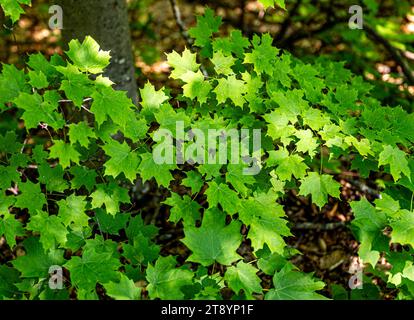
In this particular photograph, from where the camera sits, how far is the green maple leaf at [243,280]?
1878 millimetres

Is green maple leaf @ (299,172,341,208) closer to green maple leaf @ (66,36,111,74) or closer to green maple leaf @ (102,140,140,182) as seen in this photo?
green maple leaf @ (102,140,140,182)

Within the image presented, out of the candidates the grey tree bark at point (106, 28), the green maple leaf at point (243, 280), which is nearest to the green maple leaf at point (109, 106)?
the green maple leaf at point (243, 280)

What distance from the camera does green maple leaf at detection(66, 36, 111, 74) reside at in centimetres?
203

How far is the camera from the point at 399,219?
2.01 meters

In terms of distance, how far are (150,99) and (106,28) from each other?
0.94m

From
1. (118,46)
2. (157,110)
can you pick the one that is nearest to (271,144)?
(157,110)

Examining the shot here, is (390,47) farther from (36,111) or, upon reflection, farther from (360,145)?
(36,111)

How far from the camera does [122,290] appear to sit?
177 cm

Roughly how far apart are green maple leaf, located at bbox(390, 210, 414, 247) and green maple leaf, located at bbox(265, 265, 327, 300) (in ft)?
1.18

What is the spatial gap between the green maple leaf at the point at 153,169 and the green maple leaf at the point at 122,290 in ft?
1.39

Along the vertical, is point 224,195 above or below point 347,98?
below

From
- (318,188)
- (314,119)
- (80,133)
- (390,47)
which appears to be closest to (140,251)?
(80,133)

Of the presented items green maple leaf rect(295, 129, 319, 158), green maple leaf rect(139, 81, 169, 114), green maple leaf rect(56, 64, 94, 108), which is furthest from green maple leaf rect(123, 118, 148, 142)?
green maple leaf rect(295, 129, 319, 158)

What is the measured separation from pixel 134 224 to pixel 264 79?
0.97 m
